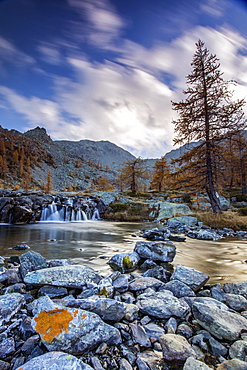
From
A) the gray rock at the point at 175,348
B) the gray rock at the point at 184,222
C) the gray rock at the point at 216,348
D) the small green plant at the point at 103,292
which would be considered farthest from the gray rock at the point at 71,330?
the gray rock at the point at 184,222

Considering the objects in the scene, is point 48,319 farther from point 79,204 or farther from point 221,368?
point 79,204

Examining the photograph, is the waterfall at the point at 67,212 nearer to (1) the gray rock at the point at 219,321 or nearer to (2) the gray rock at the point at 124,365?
(1) the gray rock at the point at 219,321

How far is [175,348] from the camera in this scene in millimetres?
1943

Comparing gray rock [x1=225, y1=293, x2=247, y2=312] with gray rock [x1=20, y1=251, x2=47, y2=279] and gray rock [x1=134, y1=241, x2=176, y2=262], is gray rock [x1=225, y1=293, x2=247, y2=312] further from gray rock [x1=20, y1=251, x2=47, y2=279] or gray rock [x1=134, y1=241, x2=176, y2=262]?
gray rock [x1=20, y1=251, x2=47, y2=279]

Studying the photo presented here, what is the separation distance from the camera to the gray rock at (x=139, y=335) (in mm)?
2104

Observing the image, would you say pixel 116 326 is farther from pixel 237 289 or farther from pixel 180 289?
pixel 237 289

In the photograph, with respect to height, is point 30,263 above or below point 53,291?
above

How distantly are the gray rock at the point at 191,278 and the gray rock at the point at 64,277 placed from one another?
5.51 feet

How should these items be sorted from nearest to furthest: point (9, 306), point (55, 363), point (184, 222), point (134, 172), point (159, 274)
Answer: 1. point (55, 363)
2. point (9, 306)
3. point (159, 274)
4. point (184, 222)
5. point (134, 172)

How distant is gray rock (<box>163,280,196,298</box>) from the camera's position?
323 centimetres

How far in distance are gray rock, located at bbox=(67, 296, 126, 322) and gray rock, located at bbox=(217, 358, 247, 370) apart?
1.21 meters

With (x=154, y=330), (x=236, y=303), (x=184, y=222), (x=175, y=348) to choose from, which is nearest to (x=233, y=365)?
(x=175, y=348)

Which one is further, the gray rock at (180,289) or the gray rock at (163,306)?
the gray rock at (180,289)

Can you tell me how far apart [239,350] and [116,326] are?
1386mm
